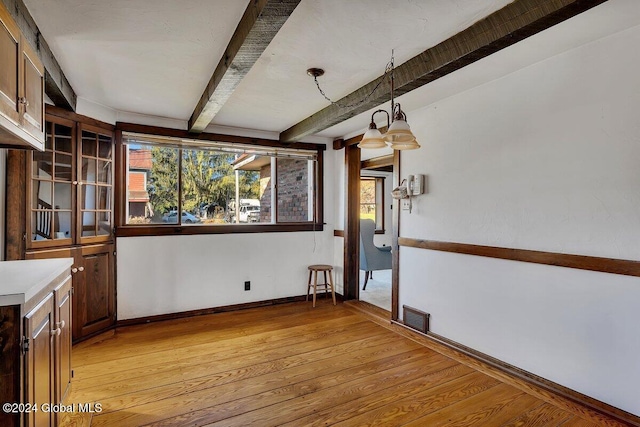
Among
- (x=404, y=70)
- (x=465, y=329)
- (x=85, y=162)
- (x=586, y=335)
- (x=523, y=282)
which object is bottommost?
(x=465, y=329)

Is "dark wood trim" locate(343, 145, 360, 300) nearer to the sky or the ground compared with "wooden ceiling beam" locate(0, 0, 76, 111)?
nearer to the ground

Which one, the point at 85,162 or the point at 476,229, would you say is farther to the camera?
the point at 85,162

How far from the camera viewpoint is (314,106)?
3398 mm

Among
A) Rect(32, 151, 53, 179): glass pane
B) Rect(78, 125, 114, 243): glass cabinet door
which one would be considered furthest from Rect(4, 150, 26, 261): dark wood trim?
Rect(78, 125, 114, 243): glass cabinet door

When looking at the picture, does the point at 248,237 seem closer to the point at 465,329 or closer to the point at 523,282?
the point at 465,329

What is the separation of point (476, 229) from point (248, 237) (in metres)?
2.65

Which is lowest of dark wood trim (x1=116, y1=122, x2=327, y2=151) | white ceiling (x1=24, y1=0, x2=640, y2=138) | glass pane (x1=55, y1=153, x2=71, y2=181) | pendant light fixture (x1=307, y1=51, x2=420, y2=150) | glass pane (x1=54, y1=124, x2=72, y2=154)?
glass pane (x1=55, y1=153, x2=71, y2=181)

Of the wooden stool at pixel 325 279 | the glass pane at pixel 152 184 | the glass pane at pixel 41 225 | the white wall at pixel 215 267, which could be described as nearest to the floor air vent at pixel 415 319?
the wooden stool at pixel 325 279

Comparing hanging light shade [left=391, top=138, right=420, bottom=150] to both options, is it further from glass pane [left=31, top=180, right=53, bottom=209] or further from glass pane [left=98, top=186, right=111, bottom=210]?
glass pane [left=98, top=186, right=111, bottom=210]

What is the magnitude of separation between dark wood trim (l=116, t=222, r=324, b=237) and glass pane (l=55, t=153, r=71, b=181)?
0.75 metres

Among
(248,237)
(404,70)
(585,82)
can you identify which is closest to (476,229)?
(585,82)

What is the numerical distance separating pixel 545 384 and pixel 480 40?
2.28 metres

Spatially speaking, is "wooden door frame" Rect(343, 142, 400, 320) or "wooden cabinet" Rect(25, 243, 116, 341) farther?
"wooden door frame" Rect(343, 142, 400, 320)

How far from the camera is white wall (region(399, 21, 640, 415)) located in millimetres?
2000
